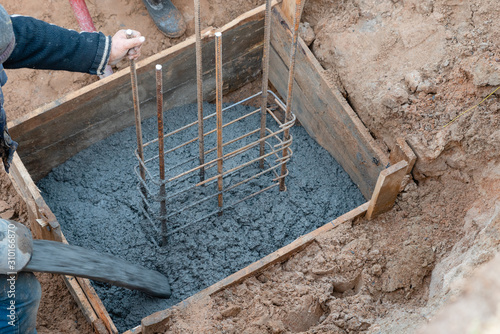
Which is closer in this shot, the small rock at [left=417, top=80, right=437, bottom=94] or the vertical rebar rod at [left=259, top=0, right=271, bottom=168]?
the vertical rebar rod at [left=259, top=0, right=271, bottom=168]

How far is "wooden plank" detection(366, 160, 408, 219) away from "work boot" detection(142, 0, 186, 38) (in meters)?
2.21

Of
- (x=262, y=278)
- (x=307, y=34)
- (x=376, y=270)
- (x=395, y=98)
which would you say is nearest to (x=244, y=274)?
(x=262, y=278)

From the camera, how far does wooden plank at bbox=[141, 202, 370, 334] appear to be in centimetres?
304

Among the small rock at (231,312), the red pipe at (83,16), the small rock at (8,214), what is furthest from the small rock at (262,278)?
the red pipe at (83,16)

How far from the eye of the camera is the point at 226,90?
15.9 feet

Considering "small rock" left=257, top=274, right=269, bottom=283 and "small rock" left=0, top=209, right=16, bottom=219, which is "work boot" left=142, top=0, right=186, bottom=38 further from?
"small rock" left=257, top=274, right=269, bottom=283

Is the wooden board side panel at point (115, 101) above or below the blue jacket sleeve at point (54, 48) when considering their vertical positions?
above

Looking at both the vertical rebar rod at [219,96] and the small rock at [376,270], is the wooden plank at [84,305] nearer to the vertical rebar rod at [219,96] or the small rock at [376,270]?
the vertical rebar rod at [219,96]

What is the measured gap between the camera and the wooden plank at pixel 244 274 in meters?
3.04

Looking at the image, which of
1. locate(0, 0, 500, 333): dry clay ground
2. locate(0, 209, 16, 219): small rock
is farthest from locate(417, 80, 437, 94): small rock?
locate(0, 209, 16, 219): small rock

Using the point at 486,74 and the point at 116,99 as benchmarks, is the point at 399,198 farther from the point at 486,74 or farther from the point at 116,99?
the point at 116,99

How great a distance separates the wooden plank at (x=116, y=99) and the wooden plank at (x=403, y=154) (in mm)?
1529

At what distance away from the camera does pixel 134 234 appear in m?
3.98

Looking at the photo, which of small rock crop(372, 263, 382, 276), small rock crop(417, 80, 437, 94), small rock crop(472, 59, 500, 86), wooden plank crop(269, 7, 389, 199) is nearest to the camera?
small rock crop(372, 263, 382, 276)
